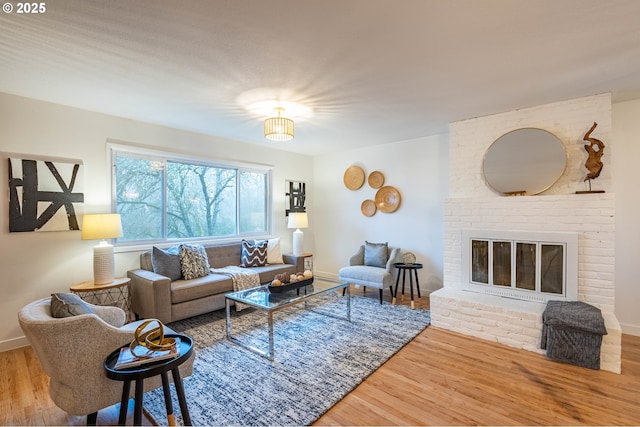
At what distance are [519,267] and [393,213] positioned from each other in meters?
1.98

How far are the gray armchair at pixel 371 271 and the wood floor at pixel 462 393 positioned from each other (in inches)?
51.3

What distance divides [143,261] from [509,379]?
3.92 meters

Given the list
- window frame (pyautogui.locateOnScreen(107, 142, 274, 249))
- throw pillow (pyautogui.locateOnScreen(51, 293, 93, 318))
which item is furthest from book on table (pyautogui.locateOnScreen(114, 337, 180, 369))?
window frame (pyautogui.locateOnScreen(107, 142, 274, 249))

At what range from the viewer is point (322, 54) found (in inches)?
80.7

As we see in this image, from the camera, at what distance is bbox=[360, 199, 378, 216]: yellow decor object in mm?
4961

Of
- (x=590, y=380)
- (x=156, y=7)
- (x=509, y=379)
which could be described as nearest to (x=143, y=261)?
(x=156, y=7)

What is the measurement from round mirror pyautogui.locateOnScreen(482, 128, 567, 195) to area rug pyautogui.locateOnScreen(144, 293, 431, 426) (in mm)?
1814

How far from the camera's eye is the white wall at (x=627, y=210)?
2.97 meters

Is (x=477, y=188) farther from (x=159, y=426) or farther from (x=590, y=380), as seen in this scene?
(x=159, y=426)

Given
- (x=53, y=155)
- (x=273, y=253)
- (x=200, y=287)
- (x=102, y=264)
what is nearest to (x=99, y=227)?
(x=102, y=264)

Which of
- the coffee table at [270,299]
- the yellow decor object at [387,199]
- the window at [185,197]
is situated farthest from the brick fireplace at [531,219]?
the window at [185,197]

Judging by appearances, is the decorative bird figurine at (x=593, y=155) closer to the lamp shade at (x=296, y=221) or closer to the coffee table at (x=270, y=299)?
the coffee table at (x=270, y=299)

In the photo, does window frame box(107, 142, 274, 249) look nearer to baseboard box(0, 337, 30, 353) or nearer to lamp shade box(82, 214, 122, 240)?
lamp shade box(82, 214, 122, 240)

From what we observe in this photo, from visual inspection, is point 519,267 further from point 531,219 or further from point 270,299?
point 270,299
